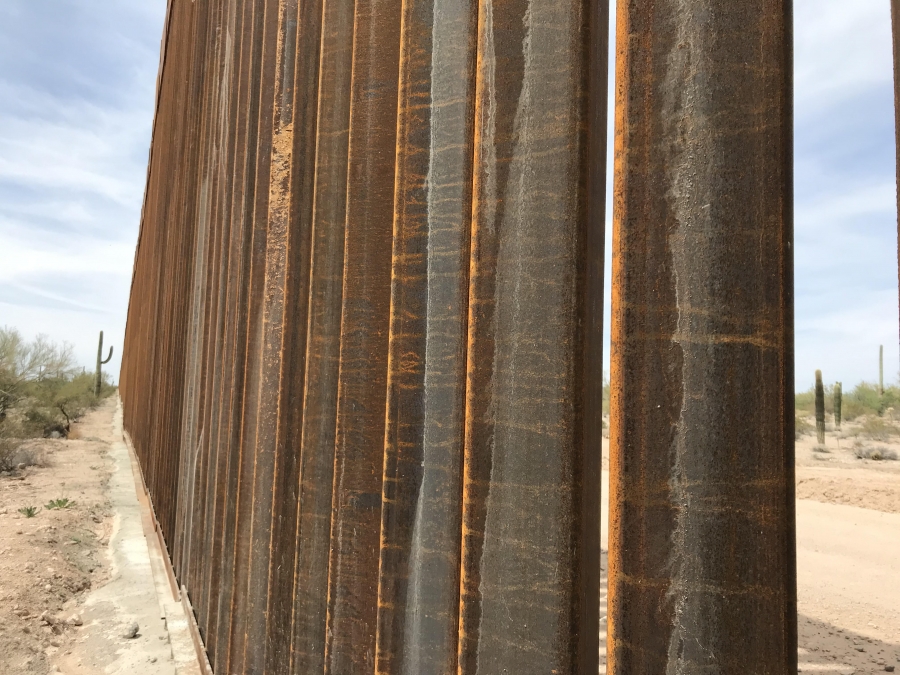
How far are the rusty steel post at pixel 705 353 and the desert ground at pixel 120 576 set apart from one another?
11.4 feet

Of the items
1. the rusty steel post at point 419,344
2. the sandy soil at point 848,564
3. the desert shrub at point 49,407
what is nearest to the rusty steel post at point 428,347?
the rusty steel post at point 419,344

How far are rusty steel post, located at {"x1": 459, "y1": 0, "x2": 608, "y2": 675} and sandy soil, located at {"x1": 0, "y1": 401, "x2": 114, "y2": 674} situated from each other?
411 centimetres

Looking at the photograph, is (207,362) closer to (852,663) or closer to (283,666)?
(283,666)

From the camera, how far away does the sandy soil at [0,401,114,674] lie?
15.0 ft

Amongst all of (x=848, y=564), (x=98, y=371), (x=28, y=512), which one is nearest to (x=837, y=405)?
(x=848, y=564)

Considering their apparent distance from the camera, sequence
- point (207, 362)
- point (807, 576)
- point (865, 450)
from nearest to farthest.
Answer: point (207, 362) → point (807, 576) → point (865, 450)

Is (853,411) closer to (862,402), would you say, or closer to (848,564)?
(862,402)

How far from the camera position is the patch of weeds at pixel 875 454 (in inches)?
746

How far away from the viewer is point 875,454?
19.1m

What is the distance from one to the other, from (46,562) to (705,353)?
686 centimetres

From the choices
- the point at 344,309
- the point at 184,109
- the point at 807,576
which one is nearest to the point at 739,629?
the point at 344,309

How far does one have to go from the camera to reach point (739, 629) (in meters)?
0.89

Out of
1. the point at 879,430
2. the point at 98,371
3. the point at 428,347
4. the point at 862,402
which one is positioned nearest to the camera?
the point at 428,347

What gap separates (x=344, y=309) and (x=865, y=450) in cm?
2121
